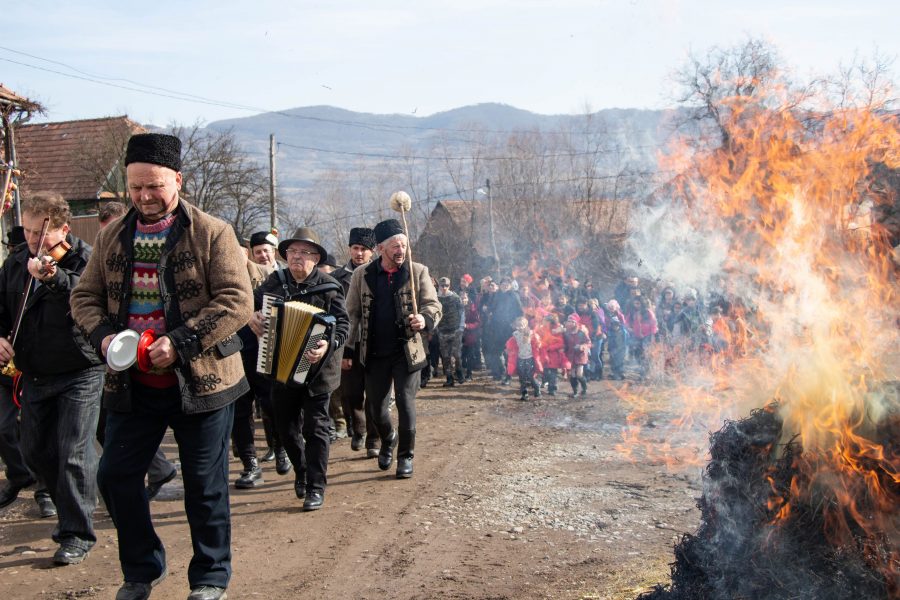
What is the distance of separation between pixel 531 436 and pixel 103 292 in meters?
6.19

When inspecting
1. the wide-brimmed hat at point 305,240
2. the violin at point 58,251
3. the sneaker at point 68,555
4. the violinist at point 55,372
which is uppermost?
the wide-brimmed hat at point 305,240

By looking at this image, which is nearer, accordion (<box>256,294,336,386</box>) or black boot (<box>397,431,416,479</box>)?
accordion (<box>256,294,336,386</box>)

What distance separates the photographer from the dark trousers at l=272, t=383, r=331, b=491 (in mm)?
6301

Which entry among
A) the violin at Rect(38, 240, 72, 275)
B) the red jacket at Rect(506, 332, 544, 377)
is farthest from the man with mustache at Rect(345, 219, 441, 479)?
the red jacket at Rect(506, 332, 544, 377)

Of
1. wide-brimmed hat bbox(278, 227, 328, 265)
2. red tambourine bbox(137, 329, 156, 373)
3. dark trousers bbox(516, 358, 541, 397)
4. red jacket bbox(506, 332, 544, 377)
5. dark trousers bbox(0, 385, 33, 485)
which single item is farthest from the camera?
red jacket bbox(506, 332, 544, 377)

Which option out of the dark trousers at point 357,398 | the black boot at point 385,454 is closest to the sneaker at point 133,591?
the black boot at point 385,454

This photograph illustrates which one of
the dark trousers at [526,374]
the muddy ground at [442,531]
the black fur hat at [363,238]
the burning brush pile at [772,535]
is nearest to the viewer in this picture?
the burning brush pile at [772,535]

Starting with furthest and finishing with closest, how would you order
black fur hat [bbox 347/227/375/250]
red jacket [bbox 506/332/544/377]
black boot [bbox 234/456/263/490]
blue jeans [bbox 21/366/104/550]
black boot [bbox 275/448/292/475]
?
red jacket [bbox 506/332/544/377], black fur hat [bbox 347/227/375/250], black boot [bbox 275/448/292/475], black boot [bbox 234/456/263/490], blue jeans [bbox 21/366/104/550]

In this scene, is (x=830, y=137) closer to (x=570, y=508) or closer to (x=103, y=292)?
(x=570, y=508)

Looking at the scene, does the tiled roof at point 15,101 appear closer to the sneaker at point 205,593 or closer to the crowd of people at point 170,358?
the crowd of people at point 170,358

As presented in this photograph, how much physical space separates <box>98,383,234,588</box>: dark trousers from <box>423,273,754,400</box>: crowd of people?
29.7 ft

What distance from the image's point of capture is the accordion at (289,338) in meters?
5.52

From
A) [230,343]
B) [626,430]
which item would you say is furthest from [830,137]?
[626,430]

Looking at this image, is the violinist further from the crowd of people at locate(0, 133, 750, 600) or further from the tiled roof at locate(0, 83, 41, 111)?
the tiled roof at locate(0, 83, 41, 111)
